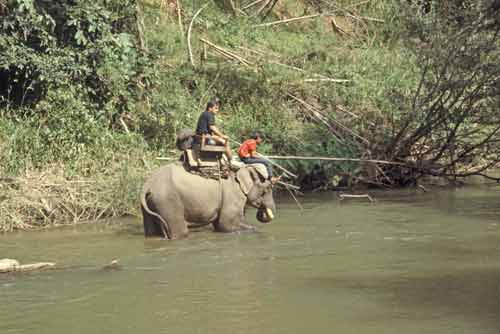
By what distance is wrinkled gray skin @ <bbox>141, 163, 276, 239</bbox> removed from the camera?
12.4 meters

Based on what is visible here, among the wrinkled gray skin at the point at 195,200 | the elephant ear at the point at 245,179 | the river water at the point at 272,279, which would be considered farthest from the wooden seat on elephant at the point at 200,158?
the river water at the point at 272,279

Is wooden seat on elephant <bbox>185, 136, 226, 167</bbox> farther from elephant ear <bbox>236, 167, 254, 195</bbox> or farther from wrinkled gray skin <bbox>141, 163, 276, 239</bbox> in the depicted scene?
elephant ear <bbox>236, 167, 254, 195</bbox>

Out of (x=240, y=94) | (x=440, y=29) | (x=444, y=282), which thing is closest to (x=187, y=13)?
(x=240, y=94)

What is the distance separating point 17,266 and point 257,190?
4.22 m

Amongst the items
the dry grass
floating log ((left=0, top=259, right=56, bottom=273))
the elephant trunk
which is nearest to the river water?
floating log ((left=0, top=259, right=56, bottom=273))

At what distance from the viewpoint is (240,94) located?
20.0 m

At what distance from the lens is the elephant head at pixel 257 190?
43.6 ft

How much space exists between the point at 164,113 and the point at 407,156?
4969 millimetres

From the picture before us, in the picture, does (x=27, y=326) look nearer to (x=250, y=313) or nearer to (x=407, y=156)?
(x=250, y=313)

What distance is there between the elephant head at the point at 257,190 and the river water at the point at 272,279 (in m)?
0.30

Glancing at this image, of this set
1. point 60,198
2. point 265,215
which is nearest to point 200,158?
point 265,215

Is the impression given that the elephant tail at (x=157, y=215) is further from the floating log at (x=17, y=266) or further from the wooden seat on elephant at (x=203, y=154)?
the floating log at (x=17, y=266)

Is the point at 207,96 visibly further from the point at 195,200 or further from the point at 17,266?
the point at 17,266

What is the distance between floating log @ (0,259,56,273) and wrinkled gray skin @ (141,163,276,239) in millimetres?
2271
